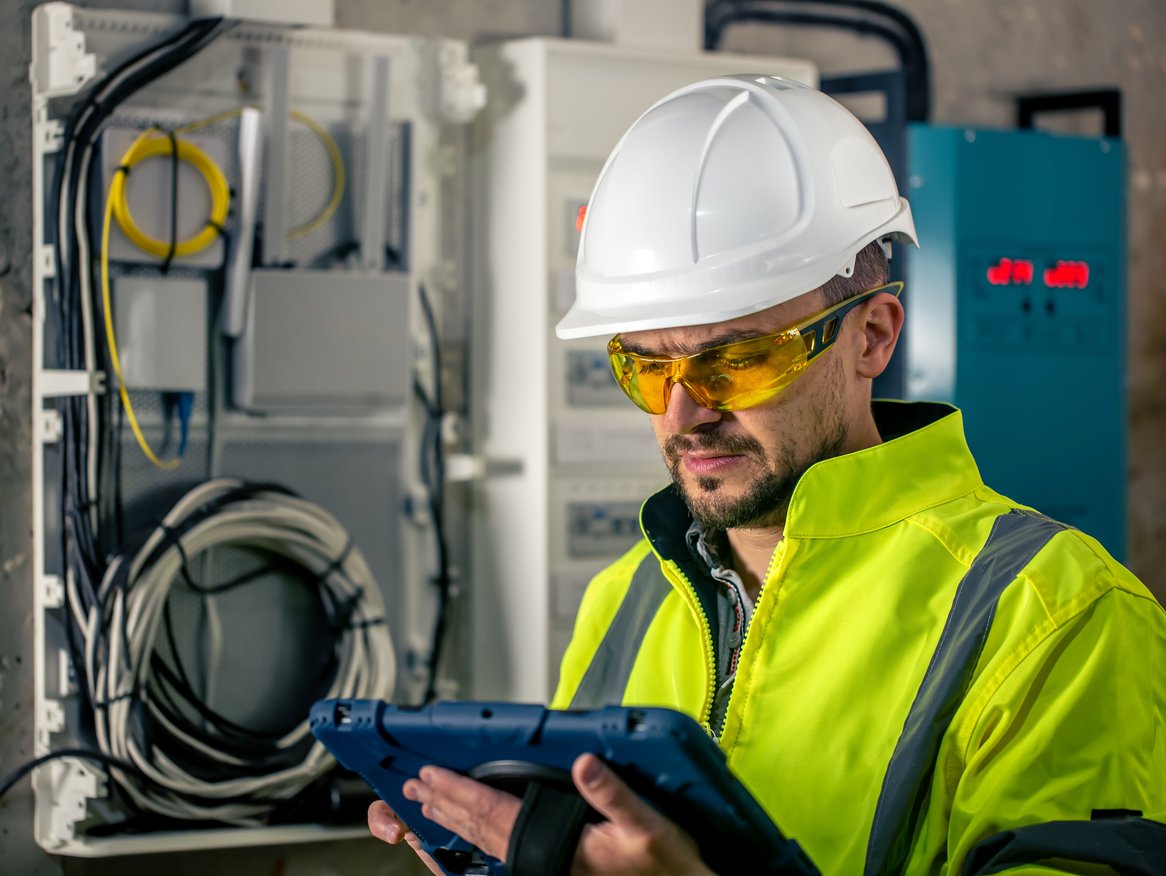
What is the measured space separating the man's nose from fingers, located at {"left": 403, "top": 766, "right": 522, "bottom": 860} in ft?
1.34

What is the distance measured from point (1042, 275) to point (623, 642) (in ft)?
5.85

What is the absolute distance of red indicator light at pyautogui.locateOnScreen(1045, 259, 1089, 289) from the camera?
2.99 metres

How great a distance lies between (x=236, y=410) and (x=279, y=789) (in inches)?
25.4

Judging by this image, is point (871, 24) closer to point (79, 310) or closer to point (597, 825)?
point (79, 310)

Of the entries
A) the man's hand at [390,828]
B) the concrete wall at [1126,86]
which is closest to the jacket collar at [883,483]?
the man's hand at [390,828]

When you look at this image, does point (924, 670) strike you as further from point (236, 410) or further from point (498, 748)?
point (236, 410)

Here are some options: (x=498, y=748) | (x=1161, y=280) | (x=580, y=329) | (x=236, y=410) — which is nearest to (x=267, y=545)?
(x=236, y=410)

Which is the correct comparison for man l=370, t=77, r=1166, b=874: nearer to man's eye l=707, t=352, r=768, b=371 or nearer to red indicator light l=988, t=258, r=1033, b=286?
man's eye l=707, t=352, r=768, b=371

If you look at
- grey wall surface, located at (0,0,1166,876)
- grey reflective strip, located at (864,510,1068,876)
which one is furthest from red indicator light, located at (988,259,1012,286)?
grey reflective strip, located at (864,510,1068,876)

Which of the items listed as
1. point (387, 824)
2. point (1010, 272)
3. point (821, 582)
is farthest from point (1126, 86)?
point (387, 824)

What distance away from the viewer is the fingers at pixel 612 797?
0.97 m

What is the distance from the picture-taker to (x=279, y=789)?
2.49 meters

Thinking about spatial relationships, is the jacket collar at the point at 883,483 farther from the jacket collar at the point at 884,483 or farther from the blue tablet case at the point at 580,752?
the blue tablet case at the point at 580,752

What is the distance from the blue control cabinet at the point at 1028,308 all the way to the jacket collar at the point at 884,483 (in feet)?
5.09
